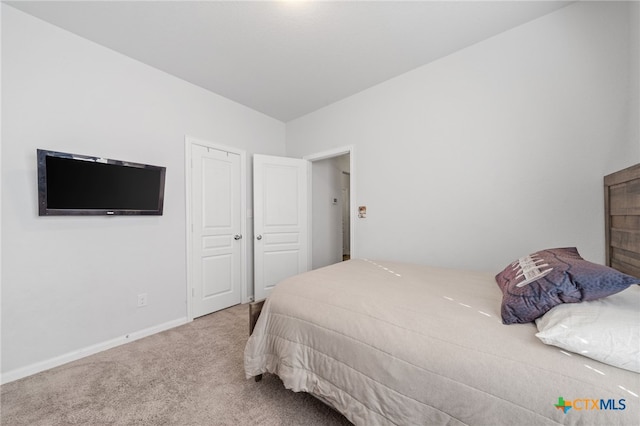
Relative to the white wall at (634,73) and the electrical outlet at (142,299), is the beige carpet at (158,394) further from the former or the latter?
the white wall at (634,73)

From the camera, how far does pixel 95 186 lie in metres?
2.07

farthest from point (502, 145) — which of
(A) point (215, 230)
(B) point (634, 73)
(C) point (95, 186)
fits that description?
(C) point (95, 186)

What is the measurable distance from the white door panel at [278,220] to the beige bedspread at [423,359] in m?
1.82

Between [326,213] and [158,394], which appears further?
[326,213]

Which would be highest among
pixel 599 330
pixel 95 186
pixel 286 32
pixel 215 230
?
pixel 286 32

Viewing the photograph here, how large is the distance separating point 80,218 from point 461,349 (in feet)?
9.63

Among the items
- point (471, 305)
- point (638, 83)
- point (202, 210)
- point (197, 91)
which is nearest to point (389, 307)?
point (471, 305)

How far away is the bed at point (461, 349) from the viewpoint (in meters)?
0.73

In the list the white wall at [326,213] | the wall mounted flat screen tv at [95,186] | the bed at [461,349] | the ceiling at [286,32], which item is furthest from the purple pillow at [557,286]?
the white wall at [326,213]

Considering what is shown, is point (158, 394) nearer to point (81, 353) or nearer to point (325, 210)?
point (81, 353)

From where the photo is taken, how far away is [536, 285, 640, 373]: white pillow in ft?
2.38

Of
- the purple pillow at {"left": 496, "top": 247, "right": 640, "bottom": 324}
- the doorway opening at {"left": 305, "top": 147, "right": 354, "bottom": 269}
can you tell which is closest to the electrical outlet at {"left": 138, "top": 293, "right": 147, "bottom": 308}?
the doorway opening at {"left": 305, "top": 147, "right": 354, "bottom": 269}

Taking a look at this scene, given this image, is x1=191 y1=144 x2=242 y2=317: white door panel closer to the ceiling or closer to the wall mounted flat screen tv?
the wall mounted flat screen tv

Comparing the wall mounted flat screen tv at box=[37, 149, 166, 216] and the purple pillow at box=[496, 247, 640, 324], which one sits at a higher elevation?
the wall mounted flat screen tv at box=[37, 149, 166, 216]
